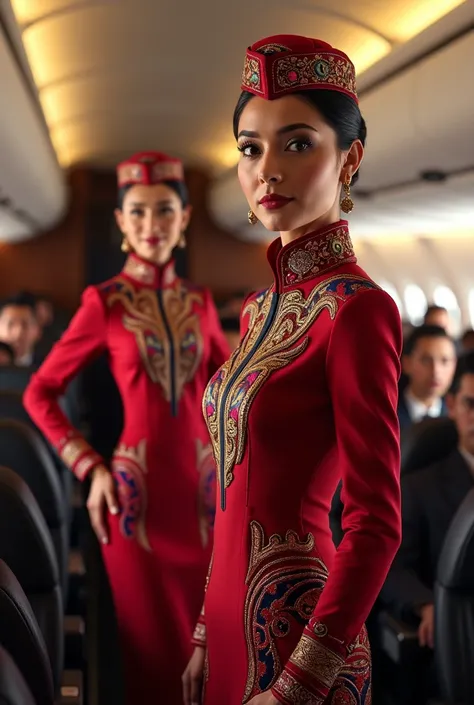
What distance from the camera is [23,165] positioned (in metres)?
6.40

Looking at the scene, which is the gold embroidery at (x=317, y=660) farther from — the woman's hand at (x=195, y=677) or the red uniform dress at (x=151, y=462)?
the red uniform dress at (x=151, y=462)

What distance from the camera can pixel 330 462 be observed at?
60.9 inches

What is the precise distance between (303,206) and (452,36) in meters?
2.49

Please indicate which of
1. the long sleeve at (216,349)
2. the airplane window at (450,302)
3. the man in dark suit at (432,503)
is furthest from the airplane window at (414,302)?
the long sleeve at (216,349)

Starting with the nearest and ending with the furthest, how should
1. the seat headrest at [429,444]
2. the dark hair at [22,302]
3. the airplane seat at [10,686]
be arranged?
1. the airplane seat at [10,686]
2. the seat headrest at [429,444]
3. the dark hair at [22,302]

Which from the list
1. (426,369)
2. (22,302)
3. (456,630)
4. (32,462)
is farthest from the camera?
(22,302)

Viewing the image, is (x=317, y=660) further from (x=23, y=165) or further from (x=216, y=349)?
(x=23, y=165)

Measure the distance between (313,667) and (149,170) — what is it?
2.36m

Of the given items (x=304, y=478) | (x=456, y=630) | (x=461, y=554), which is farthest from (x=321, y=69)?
(x=456, y=630)

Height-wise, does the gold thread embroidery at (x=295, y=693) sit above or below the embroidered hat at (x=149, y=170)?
below

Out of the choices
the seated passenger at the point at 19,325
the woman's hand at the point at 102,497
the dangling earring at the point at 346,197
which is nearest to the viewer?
the dangling earring at the point at 346,197

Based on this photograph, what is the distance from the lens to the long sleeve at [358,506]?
137 centimetres

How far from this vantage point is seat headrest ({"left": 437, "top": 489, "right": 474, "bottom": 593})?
93.6 inches

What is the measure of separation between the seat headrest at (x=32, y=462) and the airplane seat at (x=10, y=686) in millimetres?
1895
